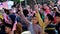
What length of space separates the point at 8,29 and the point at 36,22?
74 centimetres

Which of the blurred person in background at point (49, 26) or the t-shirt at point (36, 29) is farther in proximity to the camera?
the blurred person in background at point (49, 26)

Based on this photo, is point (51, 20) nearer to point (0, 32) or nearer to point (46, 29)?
point (46, 29)

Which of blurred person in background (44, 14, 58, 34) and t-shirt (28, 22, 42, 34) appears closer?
t-shirt (28, 22, 42, 34)

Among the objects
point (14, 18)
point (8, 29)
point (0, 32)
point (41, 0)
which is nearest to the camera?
point (8, 29)

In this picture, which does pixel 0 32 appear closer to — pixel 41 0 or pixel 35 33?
pixel 35 33

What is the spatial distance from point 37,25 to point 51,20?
0.65 meters

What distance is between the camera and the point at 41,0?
20156 millimetres

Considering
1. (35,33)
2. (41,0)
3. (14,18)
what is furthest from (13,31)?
(41,0)

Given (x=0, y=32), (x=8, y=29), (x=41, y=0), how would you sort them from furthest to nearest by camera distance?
1. (x=41, y=0)
2. (x=0, y=32)
3. (x=8, y=29)

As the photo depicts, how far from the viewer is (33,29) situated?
271 inches

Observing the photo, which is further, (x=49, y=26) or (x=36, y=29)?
(x=49, y=26)

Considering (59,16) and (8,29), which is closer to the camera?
(8,29)

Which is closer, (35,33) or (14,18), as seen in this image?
(35,33)

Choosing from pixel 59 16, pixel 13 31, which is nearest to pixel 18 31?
pixel 13 31
